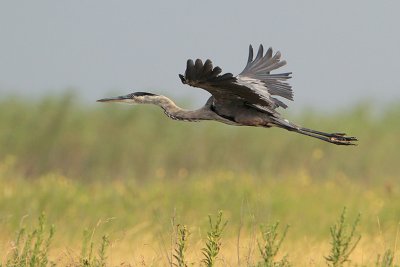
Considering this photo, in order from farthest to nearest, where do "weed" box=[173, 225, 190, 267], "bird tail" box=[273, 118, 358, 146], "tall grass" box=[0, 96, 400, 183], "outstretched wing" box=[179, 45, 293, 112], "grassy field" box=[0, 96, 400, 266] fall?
"tall grass" box=[0, 96, 400, 183]
"grassy field" box=[0, 96, 400, 266]
"bird tail" box=[273, 118, 358, 146]
"outstretched wing" box=[179, 45, 293, 112]
"weed" box=[173, 225, 190, 267]

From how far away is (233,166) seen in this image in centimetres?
1667

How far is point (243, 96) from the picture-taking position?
7.46 metres

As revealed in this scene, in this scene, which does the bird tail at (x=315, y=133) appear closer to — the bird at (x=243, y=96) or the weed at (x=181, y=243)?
the bird at (x=243, y=96)

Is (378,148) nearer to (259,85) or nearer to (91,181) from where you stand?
(91,181)


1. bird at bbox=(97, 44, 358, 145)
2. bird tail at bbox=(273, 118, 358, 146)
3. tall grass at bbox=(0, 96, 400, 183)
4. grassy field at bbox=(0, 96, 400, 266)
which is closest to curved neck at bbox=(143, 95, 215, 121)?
bird at bbox=(97, 44, 358, 145)

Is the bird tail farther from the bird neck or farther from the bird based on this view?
the bird neck

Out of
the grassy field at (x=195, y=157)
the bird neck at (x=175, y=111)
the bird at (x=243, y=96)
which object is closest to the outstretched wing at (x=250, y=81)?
the bird at (x=243, y=96)

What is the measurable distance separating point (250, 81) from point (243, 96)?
0.98 m

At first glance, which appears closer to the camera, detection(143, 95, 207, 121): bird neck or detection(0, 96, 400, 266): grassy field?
detection(143, 95, 207, 121): bird neck

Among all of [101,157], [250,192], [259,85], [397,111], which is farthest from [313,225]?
[397,111]

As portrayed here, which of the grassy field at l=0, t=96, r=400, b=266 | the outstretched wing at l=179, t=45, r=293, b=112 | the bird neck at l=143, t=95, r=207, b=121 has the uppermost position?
the outstretched wing at l=179, t=45, r=293, b=112

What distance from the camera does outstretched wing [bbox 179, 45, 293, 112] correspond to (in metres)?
6.82

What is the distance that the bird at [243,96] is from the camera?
6.92 m

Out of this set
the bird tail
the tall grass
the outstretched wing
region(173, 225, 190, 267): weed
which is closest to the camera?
region(173, 225, 190, 267): weed
